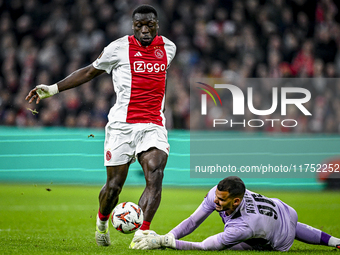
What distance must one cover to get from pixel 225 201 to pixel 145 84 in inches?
67.8

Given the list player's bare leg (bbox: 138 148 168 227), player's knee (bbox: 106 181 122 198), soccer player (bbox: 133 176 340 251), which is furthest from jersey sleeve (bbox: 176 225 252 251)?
player's knee (bbox: 106 181 122 198)

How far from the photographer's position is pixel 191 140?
12.3m

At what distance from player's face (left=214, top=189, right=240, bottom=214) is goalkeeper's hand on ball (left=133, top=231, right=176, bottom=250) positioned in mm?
623

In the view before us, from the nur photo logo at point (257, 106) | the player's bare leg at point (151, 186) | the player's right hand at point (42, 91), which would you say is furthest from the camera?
the nur photo logo at point (257, 106)

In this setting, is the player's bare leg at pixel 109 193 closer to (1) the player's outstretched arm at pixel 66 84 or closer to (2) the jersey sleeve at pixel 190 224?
(2) the jersey sleeve at pixel 190 224

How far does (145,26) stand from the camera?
5852mm

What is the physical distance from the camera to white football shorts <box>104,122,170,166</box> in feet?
18.8

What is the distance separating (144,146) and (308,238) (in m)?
2.14

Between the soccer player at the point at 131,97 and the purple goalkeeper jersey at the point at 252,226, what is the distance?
2.63 feet

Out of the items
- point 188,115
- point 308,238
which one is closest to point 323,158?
point 188,115

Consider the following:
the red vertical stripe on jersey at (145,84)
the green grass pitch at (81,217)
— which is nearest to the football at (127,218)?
the green grass pitch at (81,217)

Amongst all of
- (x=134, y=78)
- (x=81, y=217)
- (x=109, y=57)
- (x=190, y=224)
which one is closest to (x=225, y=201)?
(x=190, y=224)

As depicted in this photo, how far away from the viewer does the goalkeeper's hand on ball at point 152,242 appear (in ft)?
17.2

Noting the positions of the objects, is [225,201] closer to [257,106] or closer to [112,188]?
[112,188]
